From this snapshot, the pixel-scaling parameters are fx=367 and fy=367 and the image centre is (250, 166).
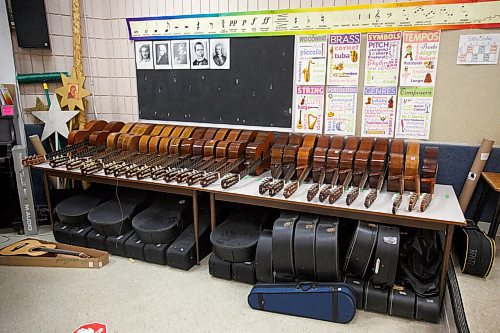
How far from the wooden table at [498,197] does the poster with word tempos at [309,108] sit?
1.35 m

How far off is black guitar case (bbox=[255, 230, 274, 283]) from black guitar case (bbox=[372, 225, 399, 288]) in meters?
0.72

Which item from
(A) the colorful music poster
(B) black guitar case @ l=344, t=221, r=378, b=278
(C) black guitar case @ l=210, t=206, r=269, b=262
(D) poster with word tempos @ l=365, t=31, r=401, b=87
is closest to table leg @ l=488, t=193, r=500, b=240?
(B) black guitar case @ l=344, t=221, r=378, b=278

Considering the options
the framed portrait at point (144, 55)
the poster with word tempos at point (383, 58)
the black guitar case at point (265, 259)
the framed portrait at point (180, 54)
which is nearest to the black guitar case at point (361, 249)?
the black guitar case at point (265, 259)

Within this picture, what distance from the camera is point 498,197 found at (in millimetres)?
2709

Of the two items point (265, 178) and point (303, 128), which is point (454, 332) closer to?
point (265, 178)

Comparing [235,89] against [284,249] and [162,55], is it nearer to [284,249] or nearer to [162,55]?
[162,55]

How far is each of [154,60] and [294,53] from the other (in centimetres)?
153

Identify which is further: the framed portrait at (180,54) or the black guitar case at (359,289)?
the framed portrait at (180,54)

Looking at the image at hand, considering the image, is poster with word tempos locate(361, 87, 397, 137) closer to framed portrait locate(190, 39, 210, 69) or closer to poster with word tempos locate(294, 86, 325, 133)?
poster with word tempos locate(294, 86, 325, 133)

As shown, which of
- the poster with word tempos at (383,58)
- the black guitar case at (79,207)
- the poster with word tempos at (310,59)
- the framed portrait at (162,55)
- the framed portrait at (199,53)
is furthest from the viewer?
the framed portrait at (162,55)

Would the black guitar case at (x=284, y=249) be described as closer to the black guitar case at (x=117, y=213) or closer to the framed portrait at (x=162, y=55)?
the black guitar case at (x=117, y=213)

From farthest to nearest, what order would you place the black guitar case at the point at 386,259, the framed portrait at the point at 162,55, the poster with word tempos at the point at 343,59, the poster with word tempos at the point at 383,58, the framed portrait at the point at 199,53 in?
1. the framed portrait at the point at 162,55
2. the framed portrait at the point at 199,53
3. the poster with word tempos at the point at 343,59
4. the poster with word tempos at the point at 383,58
5. the black guitar case at the point at 386,259

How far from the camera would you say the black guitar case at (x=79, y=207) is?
346cm

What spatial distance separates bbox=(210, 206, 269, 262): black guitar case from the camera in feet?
9.25
